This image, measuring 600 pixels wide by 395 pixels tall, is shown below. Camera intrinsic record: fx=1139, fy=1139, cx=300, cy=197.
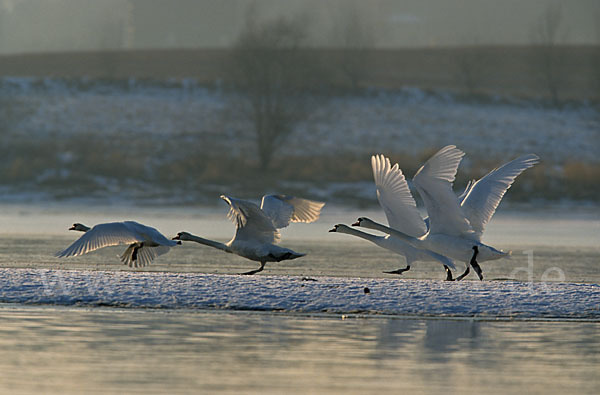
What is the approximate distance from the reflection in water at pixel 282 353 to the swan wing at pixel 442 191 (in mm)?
2288

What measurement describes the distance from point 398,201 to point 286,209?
53.6 inches

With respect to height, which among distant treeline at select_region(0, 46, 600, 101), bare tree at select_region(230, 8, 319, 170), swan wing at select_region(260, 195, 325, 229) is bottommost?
swan wing at select_region(260, 195, 325, 229)

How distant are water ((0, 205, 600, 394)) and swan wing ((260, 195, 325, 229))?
25.2 inches

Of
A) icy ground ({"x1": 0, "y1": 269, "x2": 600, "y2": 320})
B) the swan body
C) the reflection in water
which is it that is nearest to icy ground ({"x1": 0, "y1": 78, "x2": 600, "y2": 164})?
the swan body

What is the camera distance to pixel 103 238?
11.9m

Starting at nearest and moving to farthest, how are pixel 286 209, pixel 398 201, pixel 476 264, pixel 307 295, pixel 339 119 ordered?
1. pixel 307 295
2. pixel 476 264
3. pixel 398 201
4. pixel 286 209
5. pixel 339 119

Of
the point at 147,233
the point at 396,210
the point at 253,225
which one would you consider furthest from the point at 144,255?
the point at 396,210

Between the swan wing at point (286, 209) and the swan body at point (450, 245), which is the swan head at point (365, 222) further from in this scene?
the swan wing at point (286, 209)

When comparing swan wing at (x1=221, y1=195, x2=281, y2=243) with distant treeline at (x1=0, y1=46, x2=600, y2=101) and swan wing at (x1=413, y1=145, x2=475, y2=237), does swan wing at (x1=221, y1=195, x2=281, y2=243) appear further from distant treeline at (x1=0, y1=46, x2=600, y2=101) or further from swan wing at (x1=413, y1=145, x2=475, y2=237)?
distant treeline at (x1=0, y1=46, x2=600, y2=101)

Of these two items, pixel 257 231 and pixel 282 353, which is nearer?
pixel 282 353

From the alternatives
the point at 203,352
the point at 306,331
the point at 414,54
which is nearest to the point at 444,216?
the point at 306,331

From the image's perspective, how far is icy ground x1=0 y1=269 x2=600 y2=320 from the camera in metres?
10.5

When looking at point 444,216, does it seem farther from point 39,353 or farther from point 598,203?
point 598,203

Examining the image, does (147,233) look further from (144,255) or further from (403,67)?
(403,67)
